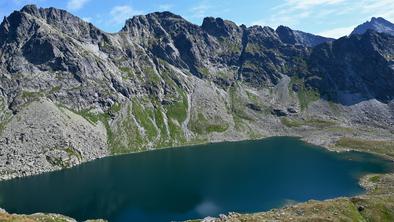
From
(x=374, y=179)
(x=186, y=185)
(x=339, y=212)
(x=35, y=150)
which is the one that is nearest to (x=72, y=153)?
(x=35, y=150)

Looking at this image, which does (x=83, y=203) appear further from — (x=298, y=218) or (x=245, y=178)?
(x=298, y=218)

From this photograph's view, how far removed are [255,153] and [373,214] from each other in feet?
392

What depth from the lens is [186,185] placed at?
451 ft

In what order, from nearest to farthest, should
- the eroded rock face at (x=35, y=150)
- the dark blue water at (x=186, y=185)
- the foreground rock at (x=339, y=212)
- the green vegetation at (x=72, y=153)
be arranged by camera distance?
the foreground rock at (x=339, y=212), the dark blue water at (x=186, y=185), the eroded rock face at (x=35, y=150), the green vegetation at (x=72, y=153)

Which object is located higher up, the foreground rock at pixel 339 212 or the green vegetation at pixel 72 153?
the green vegetation at pixel 72 153

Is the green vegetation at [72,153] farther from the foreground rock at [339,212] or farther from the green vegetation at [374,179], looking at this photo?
the green vegetation at [374,179]

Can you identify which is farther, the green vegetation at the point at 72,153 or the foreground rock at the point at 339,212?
the green vegetation at the point at 72,153

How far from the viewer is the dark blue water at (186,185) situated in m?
114

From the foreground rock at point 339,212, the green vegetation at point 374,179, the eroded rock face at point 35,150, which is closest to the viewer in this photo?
the foreground rock at point 339,212

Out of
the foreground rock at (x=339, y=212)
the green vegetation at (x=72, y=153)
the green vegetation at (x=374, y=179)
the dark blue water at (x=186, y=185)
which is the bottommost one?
the foreground rock at (x=339, y=212)

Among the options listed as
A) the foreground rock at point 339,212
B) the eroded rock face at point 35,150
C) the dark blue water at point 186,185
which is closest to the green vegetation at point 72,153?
the eroded rock face at point 35,150

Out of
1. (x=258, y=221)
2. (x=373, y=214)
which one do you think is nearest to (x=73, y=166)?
(x=258, y=221)

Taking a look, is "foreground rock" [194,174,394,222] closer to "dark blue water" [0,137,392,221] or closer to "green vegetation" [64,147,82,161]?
"dark blue water" [0,137,392,221]

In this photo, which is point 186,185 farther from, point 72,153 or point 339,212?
point 72,153
